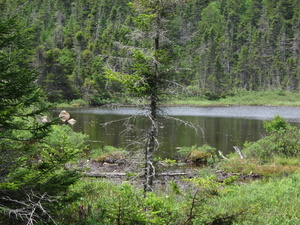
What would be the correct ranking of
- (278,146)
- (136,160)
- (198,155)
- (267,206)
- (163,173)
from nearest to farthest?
(267,206)
(136,160)
(163,173)
(278,146)
(198,155)

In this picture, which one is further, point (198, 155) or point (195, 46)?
point (195, 46)

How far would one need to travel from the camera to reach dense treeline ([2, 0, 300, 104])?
5575 cm

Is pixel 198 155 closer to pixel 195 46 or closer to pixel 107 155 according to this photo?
pixel 107 155

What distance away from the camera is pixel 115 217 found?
4.94 meters

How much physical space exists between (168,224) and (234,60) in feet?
271

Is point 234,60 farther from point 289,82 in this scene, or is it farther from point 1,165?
point 1,165

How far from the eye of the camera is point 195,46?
83750mm

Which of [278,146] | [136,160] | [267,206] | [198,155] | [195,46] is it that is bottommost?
[198,155]

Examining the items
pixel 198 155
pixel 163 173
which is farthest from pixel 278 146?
pixel 163 173

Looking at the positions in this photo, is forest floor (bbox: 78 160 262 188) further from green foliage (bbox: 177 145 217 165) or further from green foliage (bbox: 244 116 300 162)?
green foliage (bbox: 244 116 300 162)

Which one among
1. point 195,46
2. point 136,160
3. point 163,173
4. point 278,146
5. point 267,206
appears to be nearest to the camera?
point 267,206

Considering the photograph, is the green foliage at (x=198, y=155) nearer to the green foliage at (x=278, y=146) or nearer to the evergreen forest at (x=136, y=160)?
the evergreen forest at (x=136, y=160)

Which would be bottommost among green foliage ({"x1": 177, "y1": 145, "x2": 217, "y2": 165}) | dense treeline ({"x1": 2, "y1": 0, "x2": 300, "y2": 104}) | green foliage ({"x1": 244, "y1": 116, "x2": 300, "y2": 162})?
green foliage ({"x1": 177, "y1": 145, "x2": 217, "y2": 165})

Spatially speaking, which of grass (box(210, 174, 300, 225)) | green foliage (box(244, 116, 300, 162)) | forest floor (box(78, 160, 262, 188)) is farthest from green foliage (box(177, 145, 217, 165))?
grass (box(210, 174, 300, 225))
